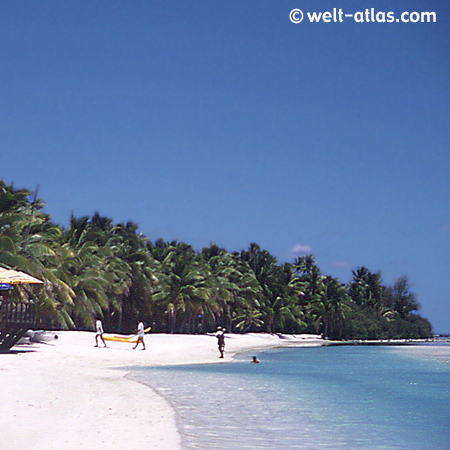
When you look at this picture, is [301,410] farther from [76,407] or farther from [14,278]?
[14,278]

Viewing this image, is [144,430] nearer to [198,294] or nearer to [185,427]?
[185,427]

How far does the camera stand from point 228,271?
64812 mm

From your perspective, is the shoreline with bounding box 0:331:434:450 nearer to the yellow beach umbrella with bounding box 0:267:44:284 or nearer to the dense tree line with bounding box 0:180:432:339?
the yellow beach umbrella with bounding box 0:267:44:284

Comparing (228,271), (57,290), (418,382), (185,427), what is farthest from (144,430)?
(228,271)

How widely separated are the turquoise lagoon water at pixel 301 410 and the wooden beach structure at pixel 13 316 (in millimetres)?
4708

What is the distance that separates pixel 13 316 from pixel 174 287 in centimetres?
3204

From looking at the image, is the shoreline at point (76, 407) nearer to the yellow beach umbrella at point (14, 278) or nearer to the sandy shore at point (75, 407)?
the sandy shore at point (75, 407)

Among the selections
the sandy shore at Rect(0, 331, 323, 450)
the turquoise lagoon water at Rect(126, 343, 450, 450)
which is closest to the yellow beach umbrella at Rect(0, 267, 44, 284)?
the sandy shore at Rect(0, 331, 323, 450)

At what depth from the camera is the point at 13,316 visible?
23250 mm

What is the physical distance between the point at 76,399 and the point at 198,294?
1628 inches

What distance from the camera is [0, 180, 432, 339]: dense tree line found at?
103 feet

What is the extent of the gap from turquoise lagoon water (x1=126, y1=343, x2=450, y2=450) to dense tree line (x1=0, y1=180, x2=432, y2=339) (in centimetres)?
1138

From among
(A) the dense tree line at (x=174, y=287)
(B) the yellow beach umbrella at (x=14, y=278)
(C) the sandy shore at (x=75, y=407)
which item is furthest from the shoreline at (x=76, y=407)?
(A) the dense tree line at (x=174, y=287)

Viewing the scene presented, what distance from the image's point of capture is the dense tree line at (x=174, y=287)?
103 feet
